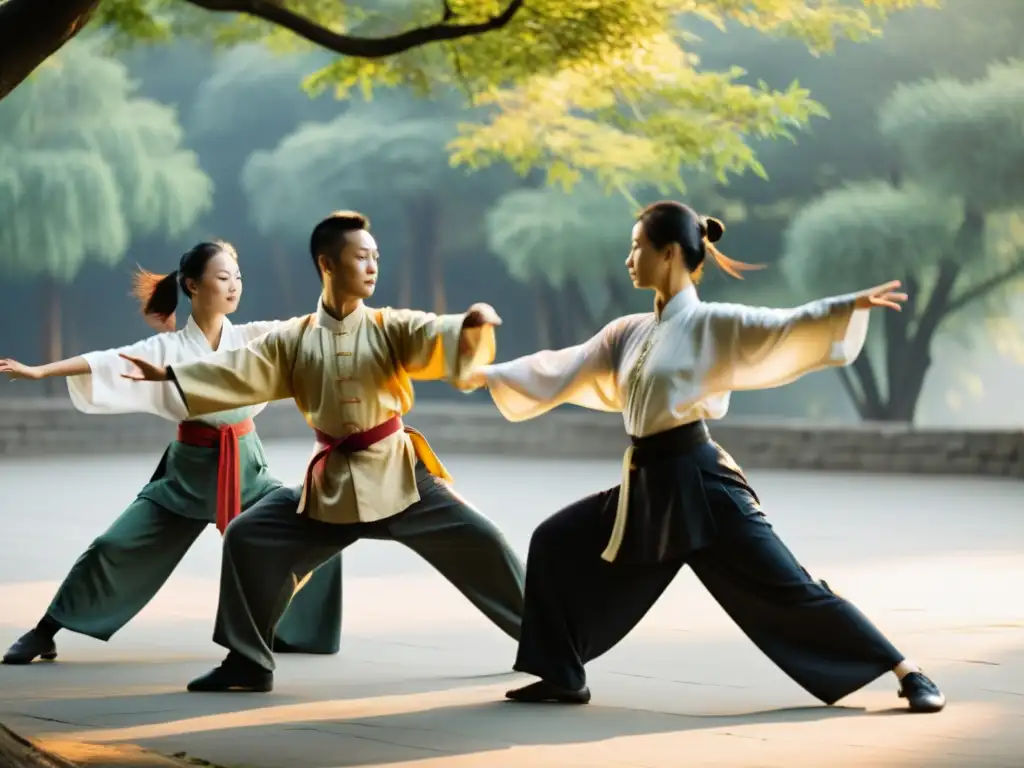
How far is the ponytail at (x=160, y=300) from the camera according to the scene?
6090mm

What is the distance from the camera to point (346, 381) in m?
5.10

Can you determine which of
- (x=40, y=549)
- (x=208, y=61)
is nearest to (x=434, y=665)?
(x=40, y=549)

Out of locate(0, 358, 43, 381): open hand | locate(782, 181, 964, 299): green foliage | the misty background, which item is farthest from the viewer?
the misty background

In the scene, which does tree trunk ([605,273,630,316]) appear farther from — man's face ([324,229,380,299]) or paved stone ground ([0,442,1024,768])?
man's face ([324,229,380,299])

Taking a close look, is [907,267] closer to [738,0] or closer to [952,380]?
[738,0]

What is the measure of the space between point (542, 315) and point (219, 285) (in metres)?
15.4

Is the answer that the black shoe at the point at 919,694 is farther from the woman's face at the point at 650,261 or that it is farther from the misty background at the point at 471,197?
the misty background at the point at 471,197

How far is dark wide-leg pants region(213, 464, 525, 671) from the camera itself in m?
5.17

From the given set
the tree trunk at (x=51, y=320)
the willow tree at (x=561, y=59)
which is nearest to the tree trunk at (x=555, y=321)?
the willow tree at (x=561, y=59)

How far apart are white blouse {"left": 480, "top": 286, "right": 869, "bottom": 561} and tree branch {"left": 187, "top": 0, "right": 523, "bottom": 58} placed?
2736mm

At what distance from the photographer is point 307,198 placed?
69.2 ft

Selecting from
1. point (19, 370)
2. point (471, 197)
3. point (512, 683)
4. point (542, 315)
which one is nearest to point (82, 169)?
point (471, 197)

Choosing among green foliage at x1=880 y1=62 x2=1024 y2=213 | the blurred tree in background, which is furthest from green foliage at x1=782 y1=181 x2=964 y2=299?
the blurred tree in background

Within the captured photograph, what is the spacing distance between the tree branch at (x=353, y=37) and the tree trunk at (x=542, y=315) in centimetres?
1245
